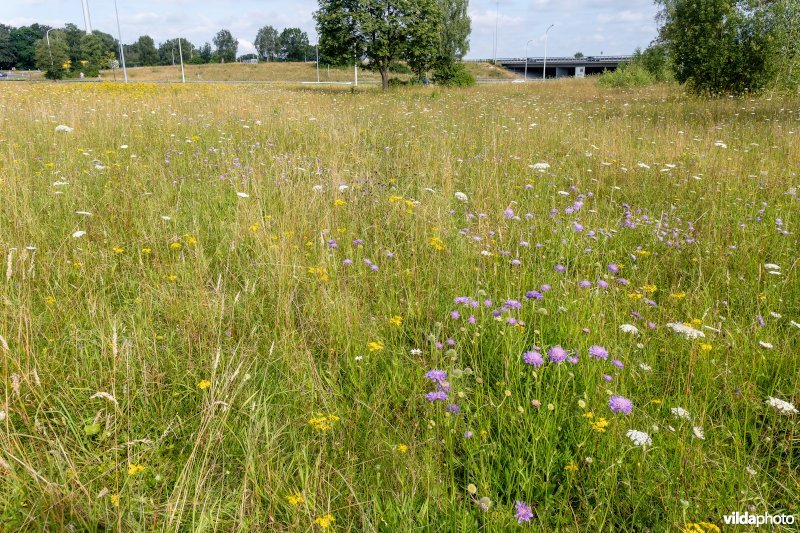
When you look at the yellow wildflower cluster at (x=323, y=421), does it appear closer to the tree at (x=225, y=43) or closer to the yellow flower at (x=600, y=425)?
the yellow flower at (x=600, y=425)

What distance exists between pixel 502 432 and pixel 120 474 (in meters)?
1.35

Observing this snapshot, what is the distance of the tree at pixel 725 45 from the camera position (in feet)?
39.9

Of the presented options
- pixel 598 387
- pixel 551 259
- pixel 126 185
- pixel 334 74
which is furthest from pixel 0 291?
pixel 334 74

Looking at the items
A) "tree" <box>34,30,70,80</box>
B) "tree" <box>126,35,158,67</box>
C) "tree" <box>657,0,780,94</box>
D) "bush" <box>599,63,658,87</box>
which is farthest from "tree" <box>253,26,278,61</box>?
"tree" <box>657,0,780,94</box>

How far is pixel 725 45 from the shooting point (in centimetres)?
1297

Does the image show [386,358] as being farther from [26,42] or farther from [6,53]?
[26,42]

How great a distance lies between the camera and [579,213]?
3971 mm

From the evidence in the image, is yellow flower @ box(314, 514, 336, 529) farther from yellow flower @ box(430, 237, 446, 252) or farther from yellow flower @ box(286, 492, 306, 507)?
yellow flower @ box(430, 237, 446, 252)

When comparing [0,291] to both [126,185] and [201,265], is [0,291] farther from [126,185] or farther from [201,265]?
[126,185]

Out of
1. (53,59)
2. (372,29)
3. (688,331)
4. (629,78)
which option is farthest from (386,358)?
(53,59)

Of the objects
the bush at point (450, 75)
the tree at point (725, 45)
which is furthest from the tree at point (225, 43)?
the tree at point (725, 45)

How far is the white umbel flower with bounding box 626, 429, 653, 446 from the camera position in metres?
1.54

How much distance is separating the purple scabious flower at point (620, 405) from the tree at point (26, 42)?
11925 centimetres

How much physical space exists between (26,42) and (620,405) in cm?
14367
